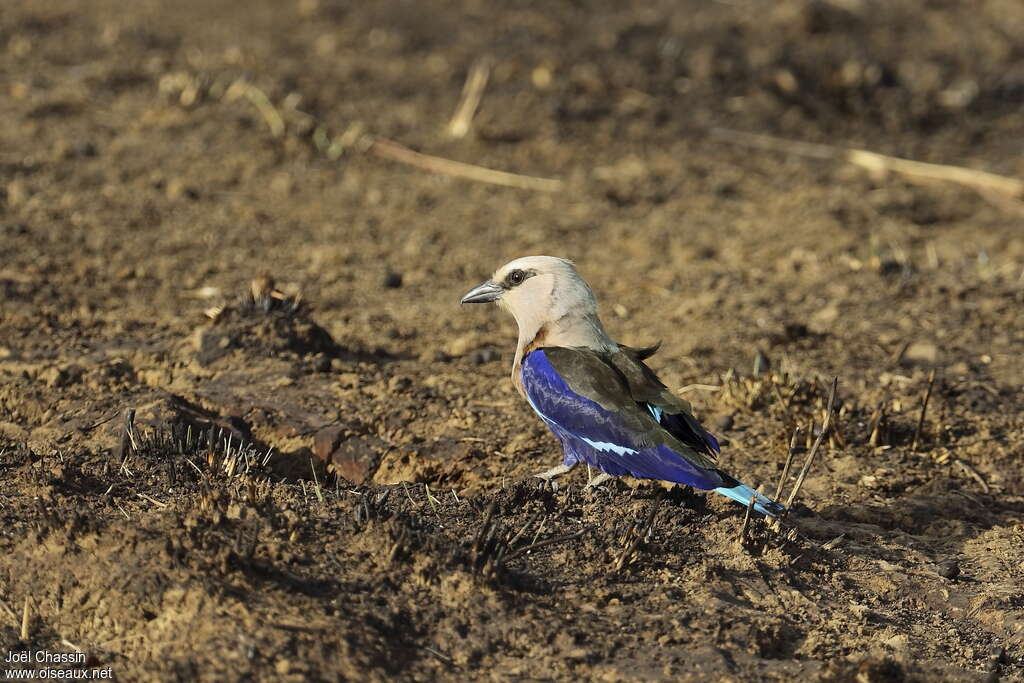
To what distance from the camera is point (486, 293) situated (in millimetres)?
5535

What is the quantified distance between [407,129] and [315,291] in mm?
2704

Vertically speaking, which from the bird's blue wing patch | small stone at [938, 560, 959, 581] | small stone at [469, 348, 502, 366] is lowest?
small stone at [938, 560, 959, 581]

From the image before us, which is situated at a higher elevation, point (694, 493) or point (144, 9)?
point (144, 9)

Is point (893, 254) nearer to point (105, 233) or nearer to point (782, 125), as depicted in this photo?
point (782, 125)

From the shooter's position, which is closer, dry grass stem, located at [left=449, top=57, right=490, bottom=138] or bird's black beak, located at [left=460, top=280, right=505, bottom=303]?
bird's black beak, located at [left=460, top=280, right=505, bottom=303]

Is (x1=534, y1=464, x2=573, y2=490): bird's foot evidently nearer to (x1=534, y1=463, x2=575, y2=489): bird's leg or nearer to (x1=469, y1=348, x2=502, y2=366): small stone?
(x1=534, y1=463, x2=575, y2=489): bird's leg

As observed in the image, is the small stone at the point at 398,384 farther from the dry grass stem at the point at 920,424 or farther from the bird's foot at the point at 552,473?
the dry grass stem at the point at 920,424

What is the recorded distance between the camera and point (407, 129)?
986cm

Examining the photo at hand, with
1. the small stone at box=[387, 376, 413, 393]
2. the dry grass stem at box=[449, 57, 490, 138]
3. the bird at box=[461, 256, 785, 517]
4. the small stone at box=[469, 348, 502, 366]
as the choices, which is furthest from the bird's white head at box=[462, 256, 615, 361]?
the dry grass stem at box=[449, 57, 490, 138]

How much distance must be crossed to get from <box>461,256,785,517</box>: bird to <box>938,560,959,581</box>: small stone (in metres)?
0.73

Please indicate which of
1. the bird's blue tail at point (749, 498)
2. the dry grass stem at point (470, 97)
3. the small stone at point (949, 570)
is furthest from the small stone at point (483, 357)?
the dry grass stem at point (470, 97)

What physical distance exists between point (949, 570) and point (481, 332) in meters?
3.10

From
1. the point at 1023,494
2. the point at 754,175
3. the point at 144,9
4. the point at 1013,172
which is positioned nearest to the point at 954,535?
→ the point at 1023,494

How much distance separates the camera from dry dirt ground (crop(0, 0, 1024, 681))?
4.00m
